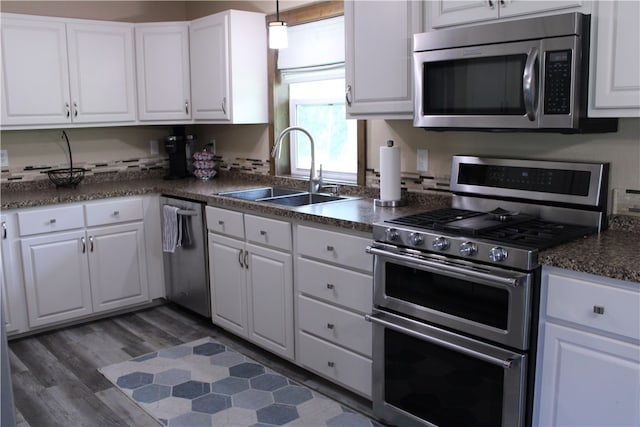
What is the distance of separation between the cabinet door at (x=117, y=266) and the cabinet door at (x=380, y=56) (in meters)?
1.85

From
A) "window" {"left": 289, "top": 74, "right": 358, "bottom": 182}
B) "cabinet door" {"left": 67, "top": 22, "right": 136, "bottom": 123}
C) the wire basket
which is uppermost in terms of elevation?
"cabinet door" {"left": 67, "top": 22, "right": 136, "bottom": 123}

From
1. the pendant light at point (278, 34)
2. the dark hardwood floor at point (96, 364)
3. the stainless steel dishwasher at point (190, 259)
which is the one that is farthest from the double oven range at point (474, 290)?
the stainless steel dishwasher at point (190, 259)

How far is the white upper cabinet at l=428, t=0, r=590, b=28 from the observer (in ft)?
6.90

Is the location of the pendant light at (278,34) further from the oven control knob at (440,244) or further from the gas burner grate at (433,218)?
the oven control knob at (440,244)

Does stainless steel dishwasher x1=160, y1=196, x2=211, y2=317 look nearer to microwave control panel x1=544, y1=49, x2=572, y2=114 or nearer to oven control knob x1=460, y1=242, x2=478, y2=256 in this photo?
oven control knob x1=460, y1=242, x2=478, y2=256

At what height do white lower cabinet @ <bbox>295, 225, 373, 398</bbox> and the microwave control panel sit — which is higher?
the microwave control panel

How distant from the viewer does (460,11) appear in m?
2.41

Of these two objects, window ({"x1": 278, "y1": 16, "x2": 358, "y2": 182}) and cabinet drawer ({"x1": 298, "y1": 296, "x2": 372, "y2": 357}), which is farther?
window ({"x1": 278, "y1": 16, "x2": 358, "y2": 182})

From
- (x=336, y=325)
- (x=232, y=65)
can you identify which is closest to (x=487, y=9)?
(x=336, y=325)

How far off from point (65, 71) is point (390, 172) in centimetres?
236

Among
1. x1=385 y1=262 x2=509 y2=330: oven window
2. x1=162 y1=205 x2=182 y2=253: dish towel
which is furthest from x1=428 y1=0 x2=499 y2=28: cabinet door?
x1=162 y1=205 x2=182 y2=253: dish towel

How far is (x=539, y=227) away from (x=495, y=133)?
0.60m

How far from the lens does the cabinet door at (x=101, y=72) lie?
3.92m

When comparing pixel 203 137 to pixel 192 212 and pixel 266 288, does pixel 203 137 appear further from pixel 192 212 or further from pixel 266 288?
pixel 266 288
